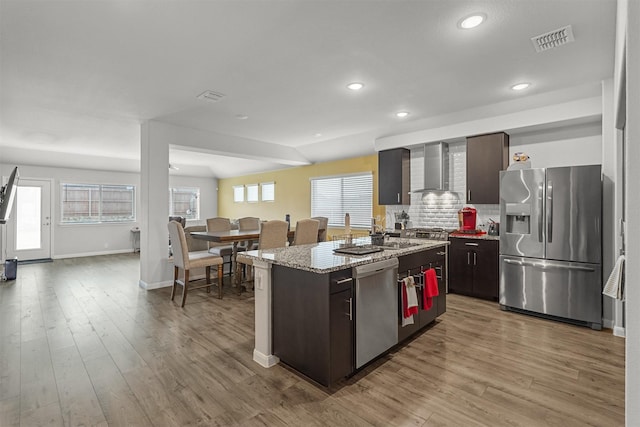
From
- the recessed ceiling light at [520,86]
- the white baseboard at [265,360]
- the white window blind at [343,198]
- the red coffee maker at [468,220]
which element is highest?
the recessed ceiling light at [520,86]

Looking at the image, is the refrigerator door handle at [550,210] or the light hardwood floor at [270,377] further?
the refrigerator door handle at [550,210]

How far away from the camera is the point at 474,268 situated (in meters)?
4.31

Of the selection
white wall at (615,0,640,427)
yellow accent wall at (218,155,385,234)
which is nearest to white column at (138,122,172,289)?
yellow accent wall at (218,155,385,234)

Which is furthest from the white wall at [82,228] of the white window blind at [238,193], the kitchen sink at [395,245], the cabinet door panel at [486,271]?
the cabinet door panel at [486,271]

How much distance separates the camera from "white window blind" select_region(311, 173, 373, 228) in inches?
265

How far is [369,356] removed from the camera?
7.79 feet

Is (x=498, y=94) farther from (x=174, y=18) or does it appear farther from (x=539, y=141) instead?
(x=174, y=18)

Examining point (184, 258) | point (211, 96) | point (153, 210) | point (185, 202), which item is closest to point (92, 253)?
point (185, 202)

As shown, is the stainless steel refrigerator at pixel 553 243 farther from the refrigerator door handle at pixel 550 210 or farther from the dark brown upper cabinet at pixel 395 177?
the dark brown upper cabinet at pixel 395 177

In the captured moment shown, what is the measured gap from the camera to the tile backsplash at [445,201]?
16.0 ft

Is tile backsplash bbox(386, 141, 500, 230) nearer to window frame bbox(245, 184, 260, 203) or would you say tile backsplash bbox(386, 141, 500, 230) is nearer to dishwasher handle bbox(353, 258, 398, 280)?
dishwasher handle bbox(353, 258, 398, 280)

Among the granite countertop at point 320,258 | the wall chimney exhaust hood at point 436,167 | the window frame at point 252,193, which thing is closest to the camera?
the granite countertop at point 320,258

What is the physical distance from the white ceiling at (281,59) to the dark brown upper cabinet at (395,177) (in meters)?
0.63

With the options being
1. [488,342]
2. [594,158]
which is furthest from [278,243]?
[594,158]
